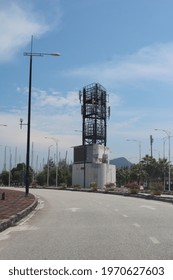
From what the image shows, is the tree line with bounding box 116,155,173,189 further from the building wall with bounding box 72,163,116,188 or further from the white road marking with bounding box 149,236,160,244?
the white road marking with bounding box 149,236,160,244

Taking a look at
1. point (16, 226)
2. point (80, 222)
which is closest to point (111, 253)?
point (16, 226)

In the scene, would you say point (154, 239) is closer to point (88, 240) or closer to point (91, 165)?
point (88, 240)

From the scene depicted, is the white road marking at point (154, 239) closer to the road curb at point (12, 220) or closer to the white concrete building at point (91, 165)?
the road curb at point (12, 220)

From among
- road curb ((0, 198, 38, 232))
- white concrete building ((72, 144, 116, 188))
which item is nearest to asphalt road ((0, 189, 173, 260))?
road curb ((0, 198, 38, 232))

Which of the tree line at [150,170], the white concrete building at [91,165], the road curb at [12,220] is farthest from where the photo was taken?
the tree line at [150,170]

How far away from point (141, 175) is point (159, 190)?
231 ft

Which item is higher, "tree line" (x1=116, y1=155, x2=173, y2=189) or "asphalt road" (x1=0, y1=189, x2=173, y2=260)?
"tree line" (x1=116, y1=155, x2=173, y2=189)

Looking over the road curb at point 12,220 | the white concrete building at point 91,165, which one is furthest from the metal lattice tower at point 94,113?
the road curb at point 12,220

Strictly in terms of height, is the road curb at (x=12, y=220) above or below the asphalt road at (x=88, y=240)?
above

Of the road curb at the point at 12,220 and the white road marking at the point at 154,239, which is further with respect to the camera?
the road curb at the point at 12,220

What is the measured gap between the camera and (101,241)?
A: 1428cm

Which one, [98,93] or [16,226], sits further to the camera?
[98,93]
